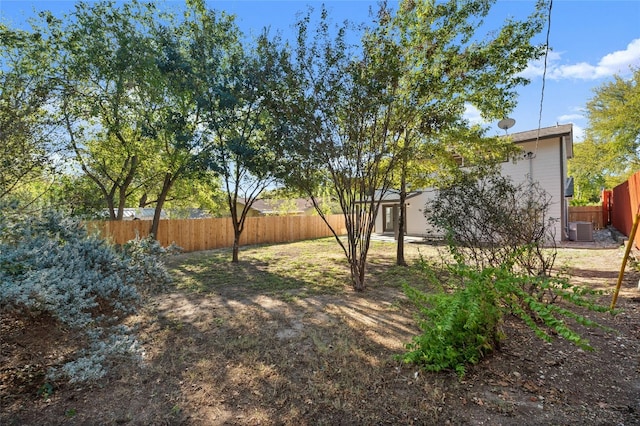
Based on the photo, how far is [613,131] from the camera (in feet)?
49.0

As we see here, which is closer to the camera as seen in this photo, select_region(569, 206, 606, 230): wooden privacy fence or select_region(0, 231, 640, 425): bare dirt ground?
select_region(0, 231, 640, 425): bare dirt ground

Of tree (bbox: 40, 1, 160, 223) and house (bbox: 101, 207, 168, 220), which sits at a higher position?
tree (bbox: 40, 1, 160, 223)

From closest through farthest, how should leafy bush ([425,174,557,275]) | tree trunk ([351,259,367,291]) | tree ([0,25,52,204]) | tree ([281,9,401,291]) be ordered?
leafy bush ([425,174,557,275]) < tree ([0,25,52,204]) < tree ([281,9,401,291]) < tree trunk ([351,259,367,291])

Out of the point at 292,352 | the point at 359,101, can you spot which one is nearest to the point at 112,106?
the point at 359,101

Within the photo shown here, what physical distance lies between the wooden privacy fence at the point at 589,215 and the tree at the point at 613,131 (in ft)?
8.67

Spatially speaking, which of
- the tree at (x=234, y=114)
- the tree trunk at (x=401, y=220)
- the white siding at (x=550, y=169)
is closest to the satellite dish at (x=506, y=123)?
the tree trunk at (x=401, y=220)

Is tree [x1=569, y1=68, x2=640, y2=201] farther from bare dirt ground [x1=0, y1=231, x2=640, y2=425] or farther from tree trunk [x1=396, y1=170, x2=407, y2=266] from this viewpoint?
bare dirt ground [x1=0, y1=231, x2=640, y2=425]

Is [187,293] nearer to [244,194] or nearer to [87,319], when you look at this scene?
[87,319]

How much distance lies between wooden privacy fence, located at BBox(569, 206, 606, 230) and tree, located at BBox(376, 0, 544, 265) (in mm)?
15326

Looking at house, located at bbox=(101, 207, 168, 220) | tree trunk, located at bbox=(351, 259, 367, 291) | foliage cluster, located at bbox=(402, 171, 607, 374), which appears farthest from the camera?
house, located at bbox=(101, 207, 168, 220)

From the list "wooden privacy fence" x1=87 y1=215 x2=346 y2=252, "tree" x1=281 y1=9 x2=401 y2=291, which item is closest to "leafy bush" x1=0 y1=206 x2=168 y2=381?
"tree" x1=281 y1=9 x2=401 y2=291

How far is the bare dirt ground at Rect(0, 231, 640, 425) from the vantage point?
212cm

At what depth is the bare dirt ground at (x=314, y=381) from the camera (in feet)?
6.97

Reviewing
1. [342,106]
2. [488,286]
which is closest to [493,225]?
[488,286]
